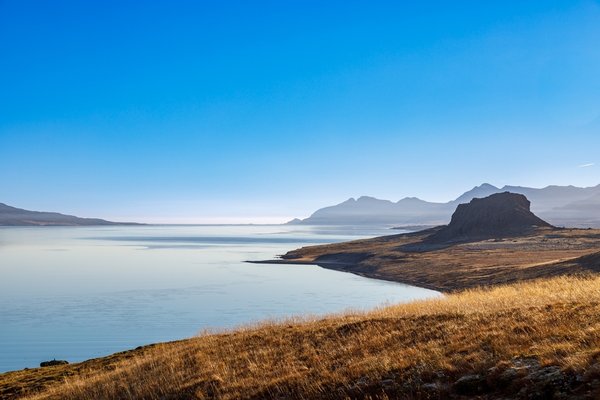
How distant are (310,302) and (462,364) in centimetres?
4812

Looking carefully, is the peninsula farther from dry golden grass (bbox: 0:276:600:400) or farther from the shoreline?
dry golden grass (bbox: 0:276:600:400)

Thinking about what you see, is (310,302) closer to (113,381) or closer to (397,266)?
(397,266)

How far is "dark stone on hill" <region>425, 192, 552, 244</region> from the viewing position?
14338 cm

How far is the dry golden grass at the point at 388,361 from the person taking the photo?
1034 centimetres

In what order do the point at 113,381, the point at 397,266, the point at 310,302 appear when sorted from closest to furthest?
1. the point at 113,381
2. the point at 310,302
3. the point at 397,266

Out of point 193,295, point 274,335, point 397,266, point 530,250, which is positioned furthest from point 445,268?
point 274,335

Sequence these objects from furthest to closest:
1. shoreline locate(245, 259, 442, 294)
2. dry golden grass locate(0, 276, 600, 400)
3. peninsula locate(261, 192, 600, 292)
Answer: shoreline locate(245, 259, 442, 294), peninsula locate(261, 192, 600, 292), dry golden grass locate(0, 276, 600, 400)

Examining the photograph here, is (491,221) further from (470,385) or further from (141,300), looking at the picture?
(470,385)

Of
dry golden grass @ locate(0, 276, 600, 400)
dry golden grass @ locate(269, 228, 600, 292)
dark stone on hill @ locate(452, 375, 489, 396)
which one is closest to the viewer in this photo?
dark stone on hill @ locate(452, 375, 489, 396)

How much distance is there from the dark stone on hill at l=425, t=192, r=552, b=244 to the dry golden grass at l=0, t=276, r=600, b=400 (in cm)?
12453

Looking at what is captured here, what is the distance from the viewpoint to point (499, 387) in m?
10.0

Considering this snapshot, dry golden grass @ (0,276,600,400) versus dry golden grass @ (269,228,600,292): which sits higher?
dry golden grass @ (0,276,600,400)

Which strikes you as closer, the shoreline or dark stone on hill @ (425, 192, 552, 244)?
the shoreline

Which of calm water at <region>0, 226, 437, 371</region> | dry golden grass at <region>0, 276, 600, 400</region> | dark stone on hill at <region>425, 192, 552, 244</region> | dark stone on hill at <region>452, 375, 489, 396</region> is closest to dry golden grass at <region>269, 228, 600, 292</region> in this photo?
calm water at <region>0, 226, 437, 371</region>
